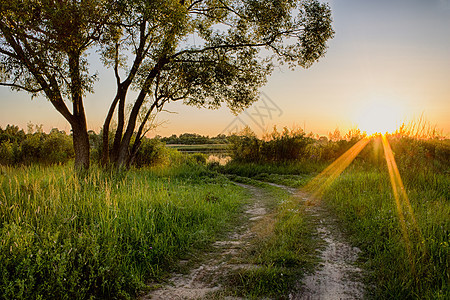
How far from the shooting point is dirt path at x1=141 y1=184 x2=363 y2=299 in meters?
3.90

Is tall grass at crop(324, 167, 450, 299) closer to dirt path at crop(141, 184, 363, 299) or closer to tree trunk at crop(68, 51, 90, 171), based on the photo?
dirt path at crop(141, 184, 363, 299)

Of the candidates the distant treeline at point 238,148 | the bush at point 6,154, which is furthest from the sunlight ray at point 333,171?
the bush at point 6,154

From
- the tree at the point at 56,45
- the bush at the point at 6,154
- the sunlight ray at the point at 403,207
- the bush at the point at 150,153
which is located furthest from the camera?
the bush at the point at 150,153

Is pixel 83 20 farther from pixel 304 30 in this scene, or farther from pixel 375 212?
pixel 375 212

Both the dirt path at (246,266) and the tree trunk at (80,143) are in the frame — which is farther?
the tree trunk at (80,143)

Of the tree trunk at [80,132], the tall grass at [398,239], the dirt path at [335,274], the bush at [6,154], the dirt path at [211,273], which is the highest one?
the tree trunk at [80,132]

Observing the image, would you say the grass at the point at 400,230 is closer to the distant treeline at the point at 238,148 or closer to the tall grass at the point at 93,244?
the tall grass at the point at 93,244

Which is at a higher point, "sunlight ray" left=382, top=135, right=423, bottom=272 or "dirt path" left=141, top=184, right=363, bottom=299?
"sunlight ray" left=382, top=135, right=423, bottom=272

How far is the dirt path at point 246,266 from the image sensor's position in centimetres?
390

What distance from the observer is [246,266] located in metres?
4.56

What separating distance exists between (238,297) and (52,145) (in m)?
18.8

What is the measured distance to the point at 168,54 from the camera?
1315 centimetres

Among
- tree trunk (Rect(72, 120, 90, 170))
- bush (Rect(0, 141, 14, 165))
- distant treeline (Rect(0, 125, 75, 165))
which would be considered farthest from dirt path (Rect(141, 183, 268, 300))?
bush (Rect(0, 141, 14, 165))

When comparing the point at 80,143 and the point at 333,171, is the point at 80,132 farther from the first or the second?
the point at 333,171
